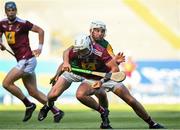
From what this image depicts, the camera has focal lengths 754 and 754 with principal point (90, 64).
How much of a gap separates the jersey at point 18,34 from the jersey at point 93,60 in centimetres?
166

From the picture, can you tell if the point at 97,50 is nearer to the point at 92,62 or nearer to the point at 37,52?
the point at 92,62

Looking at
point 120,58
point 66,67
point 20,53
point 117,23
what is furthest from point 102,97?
point 117,23

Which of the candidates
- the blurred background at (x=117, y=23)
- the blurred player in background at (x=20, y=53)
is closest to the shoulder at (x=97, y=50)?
the blurred player in background at (x=20, y=53)

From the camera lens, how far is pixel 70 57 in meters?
11.1

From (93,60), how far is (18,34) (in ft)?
6.64

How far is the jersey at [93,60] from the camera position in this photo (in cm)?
1084

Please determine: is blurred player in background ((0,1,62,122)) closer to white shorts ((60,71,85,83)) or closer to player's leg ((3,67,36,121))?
player's leg ((3,67,36,121))

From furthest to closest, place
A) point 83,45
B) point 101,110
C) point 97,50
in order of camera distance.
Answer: point 101,110 < point 97,50 < point 83,45

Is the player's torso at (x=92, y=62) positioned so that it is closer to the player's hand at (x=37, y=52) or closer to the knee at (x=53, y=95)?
the knee at (x=53, y=95)

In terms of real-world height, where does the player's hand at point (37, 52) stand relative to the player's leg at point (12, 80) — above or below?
above

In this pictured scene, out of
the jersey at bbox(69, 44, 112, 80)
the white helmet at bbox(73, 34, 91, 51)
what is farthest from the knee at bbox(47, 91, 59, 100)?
the white helmet at bbox(73, 34, 91, 51)

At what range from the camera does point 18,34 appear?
41.0 feet

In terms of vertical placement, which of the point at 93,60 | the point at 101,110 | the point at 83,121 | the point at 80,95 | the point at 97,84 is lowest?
the point at 83,121

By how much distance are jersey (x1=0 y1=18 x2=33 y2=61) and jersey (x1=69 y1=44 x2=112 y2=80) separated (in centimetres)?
166
